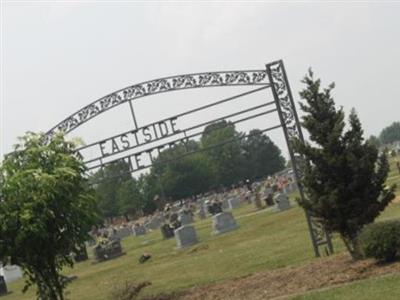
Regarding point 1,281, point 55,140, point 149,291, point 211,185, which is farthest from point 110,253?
point 211,185

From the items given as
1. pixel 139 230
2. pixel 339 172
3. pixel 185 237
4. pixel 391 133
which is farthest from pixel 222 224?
pixel 391 133

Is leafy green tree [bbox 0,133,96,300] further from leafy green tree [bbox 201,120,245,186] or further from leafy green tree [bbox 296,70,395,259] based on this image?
leafy green tree [bbox 201,120,245,186]

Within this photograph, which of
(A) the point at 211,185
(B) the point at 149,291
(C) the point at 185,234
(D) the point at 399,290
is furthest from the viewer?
(A) the point at 211,185

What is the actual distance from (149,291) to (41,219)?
15.1ft

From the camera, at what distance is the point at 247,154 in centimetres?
11812

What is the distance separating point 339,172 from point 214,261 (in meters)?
7.96

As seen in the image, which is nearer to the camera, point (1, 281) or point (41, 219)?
point (41, 219)

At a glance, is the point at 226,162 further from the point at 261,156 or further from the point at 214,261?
the point at 214,261

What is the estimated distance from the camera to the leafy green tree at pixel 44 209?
1250 centimetres

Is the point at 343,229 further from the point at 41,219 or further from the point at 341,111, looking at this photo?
the point at 41,219

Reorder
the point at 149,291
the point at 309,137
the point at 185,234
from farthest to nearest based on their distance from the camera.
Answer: the point at 185,234
the point at 149,291
the point at 309,137

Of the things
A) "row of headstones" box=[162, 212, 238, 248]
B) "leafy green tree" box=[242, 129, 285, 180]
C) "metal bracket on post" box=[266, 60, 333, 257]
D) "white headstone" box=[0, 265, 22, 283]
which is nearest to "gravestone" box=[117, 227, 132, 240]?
"white headstone" box=[0, 265, 22, 283]

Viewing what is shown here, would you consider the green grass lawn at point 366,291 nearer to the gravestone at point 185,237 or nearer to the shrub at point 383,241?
the shrub at point 383,241

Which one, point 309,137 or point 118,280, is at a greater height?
point 309,137
